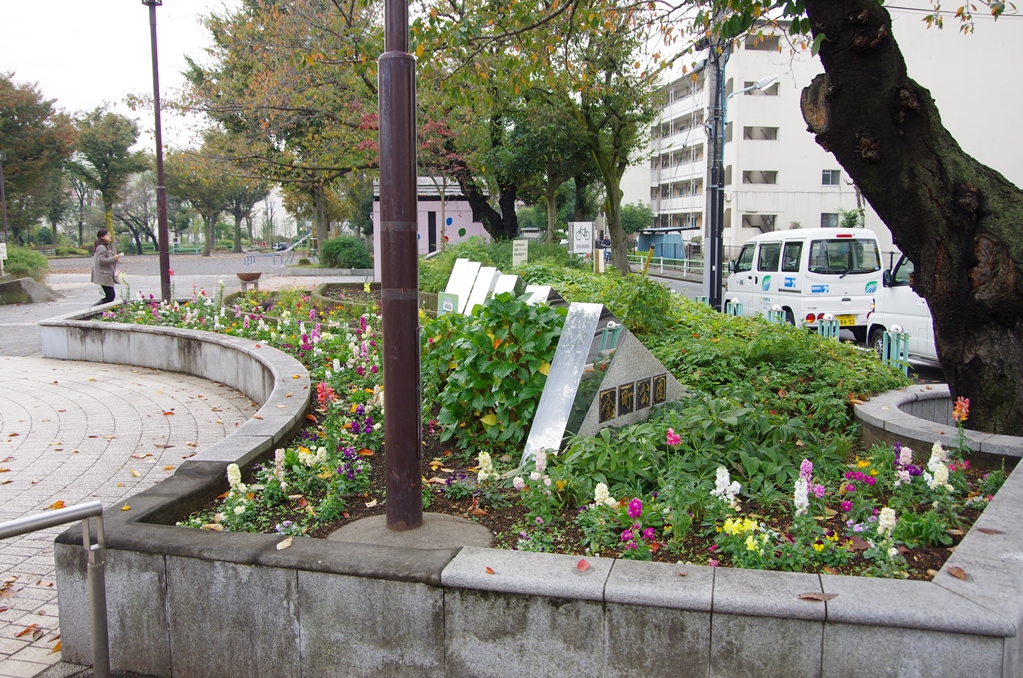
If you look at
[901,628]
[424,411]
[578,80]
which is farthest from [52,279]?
Result: [901,628]

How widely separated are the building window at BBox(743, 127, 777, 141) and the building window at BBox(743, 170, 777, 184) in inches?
67.8

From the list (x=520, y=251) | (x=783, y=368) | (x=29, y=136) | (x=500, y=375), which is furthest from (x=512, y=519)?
(x=29, y=136)

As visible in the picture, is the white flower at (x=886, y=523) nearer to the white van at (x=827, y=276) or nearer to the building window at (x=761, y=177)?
the white van at (x=827, y=276)

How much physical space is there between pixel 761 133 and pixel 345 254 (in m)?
22.8

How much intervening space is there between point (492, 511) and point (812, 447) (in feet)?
6.51

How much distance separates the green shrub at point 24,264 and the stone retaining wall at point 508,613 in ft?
75.4

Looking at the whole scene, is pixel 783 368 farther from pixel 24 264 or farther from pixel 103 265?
pixel 24 264

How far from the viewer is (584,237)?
20.9 metres

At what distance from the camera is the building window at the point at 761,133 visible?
40.2m

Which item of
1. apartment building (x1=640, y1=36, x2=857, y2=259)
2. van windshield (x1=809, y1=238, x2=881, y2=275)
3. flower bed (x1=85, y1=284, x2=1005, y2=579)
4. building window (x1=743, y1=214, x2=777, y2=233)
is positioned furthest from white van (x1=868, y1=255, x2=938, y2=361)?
building window (x1=743, y1=214, x2=777, y2=233)

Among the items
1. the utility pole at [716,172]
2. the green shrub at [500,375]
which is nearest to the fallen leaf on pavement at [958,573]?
the green shrub at [500,375]

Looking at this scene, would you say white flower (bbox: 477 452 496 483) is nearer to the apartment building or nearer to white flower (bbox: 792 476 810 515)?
white flower (bbox: 792 476 810 515)

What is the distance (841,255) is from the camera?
1262cm

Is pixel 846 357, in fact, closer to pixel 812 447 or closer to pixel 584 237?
pixel 812 447
